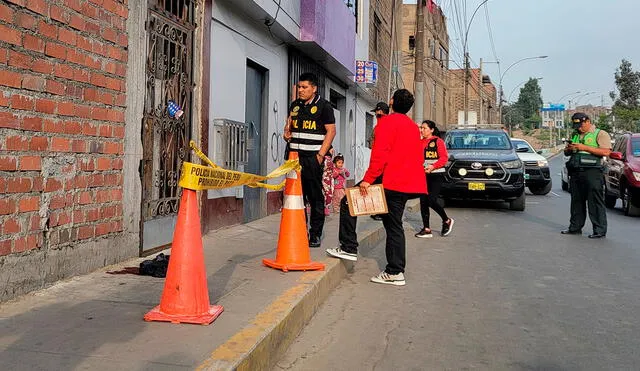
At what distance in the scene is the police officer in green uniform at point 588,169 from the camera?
29.2 ft

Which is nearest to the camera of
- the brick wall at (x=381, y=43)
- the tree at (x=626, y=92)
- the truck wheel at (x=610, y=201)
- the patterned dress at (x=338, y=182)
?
the patterned dress at (x=338, y=182)

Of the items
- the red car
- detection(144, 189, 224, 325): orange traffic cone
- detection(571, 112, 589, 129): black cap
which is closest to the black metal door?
detection(571, 112, 589, 129): black cap

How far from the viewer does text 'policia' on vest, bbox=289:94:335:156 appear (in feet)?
21.0

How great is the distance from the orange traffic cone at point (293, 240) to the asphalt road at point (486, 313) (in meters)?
0.43

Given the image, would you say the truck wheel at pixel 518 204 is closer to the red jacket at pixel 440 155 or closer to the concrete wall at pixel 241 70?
the red jacket at pixel 440 155

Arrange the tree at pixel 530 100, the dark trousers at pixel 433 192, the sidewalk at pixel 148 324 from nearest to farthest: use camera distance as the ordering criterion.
Answer: 1. the sidewalk at pixel 148 324
2. the dark trousers at pixel 433 192
3. the tree at pixel 530 100

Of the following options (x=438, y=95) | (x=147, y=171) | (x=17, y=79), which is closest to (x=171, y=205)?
(x=147, y=171)

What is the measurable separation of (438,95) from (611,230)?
110 feet

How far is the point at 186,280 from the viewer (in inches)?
147

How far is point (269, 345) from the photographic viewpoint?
3.51 metres

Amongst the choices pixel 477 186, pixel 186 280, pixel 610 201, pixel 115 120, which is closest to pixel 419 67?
pixel 477 186

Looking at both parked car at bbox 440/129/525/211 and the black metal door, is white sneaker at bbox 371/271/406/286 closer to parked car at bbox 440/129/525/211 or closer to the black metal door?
the black metal door

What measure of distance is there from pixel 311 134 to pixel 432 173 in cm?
322

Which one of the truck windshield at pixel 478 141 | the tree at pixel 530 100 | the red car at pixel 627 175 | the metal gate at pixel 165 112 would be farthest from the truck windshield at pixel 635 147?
the tree at pixel 530 100
